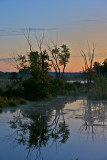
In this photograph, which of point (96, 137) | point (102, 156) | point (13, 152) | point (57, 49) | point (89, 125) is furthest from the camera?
point (57, 49)

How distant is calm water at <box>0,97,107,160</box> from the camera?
25.0ft

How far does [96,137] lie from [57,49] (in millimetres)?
31417

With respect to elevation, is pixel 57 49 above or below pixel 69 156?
above

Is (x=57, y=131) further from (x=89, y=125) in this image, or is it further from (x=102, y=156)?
(x=102, y=156)

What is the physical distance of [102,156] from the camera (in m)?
7.39

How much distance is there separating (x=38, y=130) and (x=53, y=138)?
4.86 feet

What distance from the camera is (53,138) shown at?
30.9ft

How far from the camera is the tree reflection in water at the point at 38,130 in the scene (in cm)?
876

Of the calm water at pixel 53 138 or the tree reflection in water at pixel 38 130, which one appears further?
Answer: the tree reflection in water at pixel 38 130

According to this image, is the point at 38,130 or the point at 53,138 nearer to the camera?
the point at 53,138

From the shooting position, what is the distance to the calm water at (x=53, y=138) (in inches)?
300

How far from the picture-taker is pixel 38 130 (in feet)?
35.3

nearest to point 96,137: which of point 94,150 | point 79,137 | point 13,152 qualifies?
point 79,137

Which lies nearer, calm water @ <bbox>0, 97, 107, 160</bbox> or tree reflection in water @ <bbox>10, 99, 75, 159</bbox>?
calm water @ <bbox>0, 97, 107, 160</bbox>
